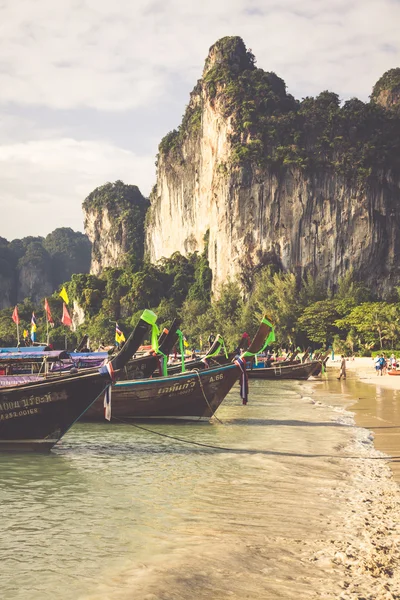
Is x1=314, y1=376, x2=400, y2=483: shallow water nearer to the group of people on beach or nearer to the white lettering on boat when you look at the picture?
the group of people on beach

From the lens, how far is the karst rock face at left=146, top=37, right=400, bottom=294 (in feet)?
255

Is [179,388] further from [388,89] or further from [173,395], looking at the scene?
[388,89]

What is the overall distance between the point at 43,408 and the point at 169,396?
477 centimetres

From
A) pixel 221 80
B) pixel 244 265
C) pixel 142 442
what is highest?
pixel 221 80

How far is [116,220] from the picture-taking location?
132375 millimetres

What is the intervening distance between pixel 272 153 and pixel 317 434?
70.8m

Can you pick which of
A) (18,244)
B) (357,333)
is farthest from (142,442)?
(18,244)

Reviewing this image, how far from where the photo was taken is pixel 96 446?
12758mm

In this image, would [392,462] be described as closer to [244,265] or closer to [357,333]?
[357,333]

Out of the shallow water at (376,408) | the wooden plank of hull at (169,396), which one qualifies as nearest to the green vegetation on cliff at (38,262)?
the shallow water at (376,408)

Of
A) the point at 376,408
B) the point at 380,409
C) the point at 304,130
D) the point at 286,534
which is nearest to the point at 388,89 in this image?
the point at 304,130

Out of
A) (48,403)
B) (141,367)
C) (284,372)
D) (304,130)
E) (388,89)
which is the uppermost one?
(388,89)

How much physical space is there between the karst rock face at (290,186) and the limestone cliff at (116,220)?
4288cm

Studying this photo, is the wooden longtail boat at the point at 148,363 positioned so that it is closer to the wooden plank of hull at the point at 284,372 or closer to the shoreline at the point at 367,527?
the shoreline at the point at 367,527
